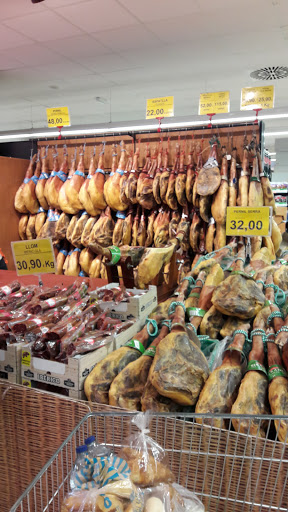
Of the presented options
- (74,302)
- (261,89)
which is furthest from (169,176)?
(74,302)

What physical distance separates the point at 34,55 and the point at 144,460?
726 cm

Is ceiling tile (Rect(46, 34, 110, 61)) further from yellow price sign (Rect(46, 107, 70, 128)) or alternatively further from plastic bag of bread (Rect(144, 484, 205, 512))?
plastic bag of bread (Rect(144, 484, 205, 512))

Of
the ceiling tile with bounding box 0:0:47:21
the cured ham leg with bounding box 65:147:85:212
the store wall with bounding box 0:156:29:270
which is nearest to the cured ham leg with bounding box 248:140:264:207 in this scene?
the cured ham leg with bounding box 65:147:85:212

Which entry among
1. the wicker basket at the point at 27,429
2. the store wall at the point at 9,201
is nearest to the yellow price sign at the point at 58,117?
the store wall at the point at 9,201

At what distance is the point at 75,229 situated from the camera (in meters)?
5.05

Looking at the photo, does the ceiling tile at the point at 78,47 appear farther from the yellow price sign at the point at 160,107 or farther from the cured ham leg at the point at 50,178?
the yellow price sign at the point at 160,107

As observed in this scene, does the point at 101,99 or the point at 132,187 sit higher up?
the point at 101,99

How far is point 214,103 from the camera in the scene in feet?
14.8

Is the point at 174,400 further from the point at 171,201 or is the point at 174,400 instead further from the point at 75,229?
the point at 75,229

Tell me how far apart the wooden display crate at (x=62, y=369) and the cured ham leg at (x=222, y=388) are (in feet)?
1.74

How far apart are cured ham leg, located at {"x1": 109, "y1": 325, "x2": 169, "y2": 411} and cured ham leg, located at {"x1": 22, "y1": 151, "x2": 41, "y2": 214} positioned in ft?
13.4

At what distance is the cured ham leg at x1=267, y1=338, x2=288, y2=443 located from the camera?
4.30 ft

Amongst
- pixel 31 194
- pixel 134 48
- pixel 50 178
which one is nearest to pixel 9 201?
pixel 31 194

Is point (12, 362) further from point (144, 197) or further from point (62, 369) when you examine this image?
point (144, 197)
